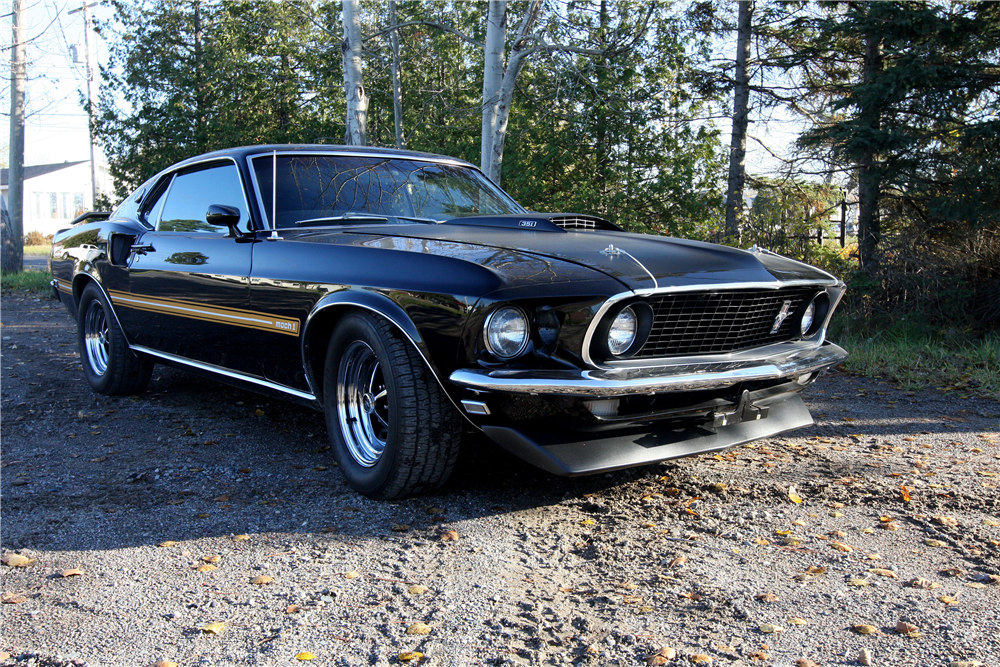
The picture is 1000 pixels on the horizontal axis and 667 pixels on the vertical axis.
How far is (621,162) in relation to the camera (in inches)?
595

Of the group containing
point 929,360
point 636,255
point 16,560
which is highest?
point 636,255

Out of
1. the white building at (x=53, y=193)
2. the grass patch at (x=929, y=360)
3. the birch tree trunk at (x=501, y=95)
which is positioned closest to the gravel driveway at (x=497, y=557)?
the grass patch at (x=929, y=360)

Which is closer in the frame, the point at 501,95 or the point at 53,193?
the point at 501,95

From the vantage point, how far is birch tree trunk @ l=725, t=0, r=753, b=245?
14.1 m

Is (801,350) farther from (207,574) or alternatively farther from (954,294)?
(954,294)

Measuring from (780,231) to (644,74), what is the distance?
595cm

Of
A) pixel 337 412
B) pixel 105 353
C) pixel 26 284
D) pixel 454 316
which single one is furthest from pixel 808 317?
pixel 26 284

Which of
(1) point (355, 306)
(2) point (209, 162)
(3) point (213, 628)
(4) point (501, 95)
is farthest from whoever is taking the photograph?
(4) point (501, 95)

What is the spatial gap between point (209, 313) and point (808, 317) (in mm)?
3034

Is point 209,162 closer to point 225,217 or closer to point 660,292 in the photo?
point 225,217

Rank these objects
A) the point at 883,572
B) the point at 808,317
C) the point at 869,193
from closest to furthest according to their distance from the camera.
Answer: the point at 883,572 < the point at 808,317 < the point at 869,193

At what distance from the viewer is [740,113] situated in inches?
563

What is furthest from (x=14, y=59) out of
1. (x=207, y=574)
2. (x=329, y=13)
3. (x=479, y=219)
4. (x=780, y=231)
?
(x=207, y=574)

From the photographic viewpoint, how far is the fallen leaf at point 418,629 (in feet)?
7.65
